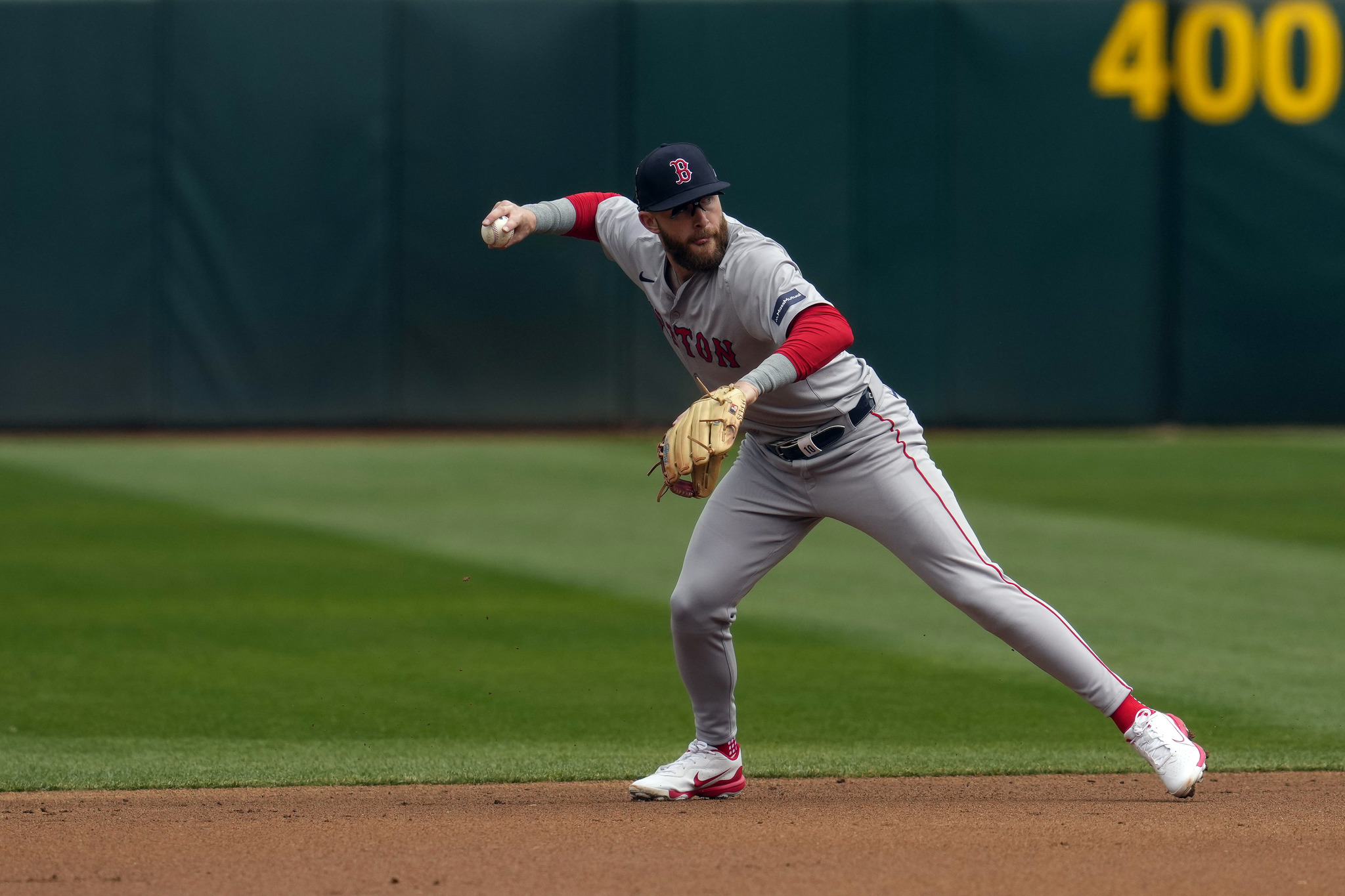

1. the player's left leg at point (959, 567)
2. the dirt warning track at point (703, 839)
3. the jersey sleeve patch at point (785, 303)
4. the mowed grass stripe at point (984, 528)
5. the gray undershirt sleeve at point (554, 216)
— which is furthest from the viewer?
the mowed grass stripe at point (984, 528)

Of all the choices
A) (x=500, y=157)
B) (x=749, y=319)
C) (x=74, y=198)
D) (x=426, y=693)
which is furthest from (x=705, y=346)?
(x=74, y=198)

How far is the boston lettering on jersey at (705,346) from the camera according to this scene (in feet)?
14.4

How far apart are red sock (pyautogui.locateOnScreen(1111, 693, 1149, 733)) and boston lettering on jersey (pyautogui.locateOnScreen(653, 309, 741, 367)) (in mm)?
1289

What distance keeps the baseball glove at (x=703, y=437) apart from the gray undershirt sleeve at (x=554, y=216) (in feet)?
3.02

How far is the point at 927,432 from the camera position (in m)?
16.0

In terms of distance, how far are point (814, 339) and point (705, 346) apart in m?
0.47

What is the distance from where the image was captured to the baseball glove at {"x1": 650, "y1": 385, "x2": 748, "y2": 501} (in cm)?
387

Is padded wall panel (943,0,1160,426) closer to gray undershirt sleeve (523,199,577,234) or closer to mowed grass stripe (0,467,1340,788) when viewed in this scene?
mowed grass stripe (0,467,1340,788)

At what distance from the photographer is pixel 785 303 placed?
4.13 meters

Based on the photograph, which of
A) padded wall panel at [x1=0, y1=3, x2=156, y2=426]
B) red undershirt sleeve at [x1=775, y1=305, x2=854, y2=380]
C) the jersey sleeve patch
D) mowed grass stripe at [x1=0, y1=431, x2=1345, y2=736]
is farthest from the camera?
padded wall panel at [x1=0, y1=3, x2=156, y2=426]

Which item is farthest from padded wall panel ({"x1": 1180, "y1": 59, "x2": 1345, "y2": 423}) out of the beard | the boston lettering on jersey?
the beard

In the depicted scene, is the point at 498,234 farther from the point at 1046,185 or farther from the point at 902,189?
the point at 1046,185

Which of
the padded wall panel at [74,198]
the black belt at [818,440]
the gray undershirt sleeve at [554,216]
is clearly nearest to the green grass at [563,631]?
the black belt at [818,440]

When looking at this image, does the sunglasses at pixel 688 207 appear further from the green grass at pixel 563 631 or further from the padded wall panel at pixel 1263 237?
the padded wall panel at pixel 1263 237
